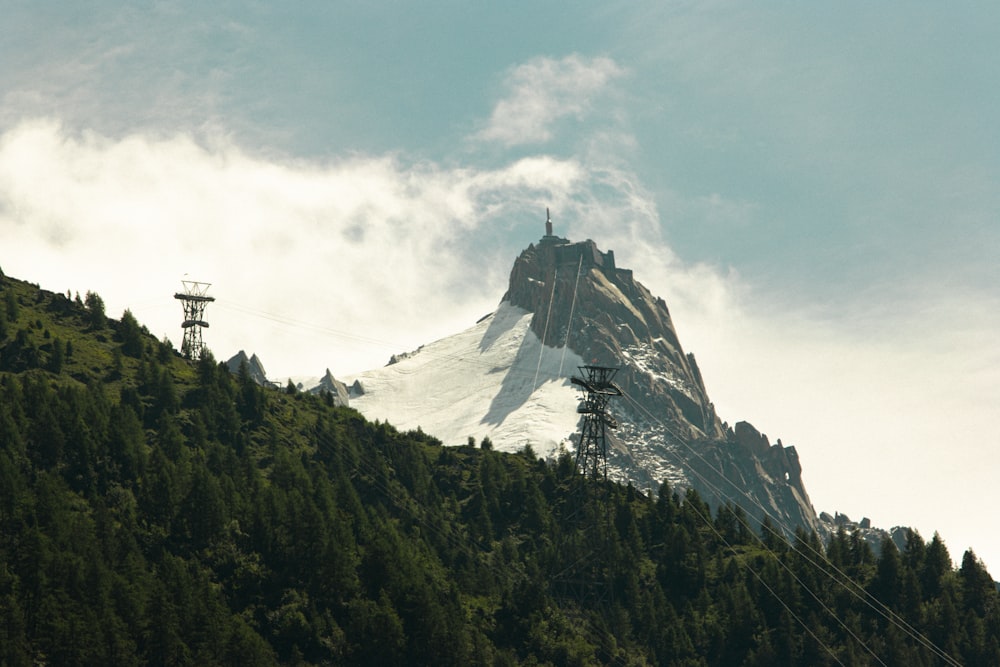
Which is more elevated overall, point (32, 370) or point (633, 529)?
point (32, 370)

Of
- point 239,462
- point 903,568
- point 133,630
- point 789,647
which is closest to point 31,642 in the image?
point 133,630

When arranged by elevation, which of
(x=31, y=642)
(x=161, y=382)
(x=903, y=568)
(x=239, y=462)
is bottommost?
(x=31, y=642)

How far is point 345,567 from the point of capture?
146250 millimetres

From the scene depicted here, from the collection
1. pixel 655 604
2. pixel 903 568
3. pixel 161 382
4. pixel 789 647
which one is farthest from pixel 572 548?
pixel 161 382

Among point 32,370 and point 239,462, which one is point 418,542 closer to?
point 239,462

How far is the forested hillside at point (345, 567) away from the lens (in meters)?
126

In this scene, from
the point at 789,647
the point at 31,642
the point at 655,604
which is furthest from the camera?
the point at 655,604

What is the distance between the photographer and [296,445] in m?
197

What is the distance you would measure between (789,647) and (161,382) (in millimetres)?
92882

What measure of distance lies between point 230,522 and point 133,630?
29759mm

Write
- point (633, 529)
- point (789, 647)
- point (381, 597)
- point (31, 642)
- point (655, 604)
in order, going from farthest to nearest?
point (633, 529) < point (655, 604) < point (789, 647) < point (381, 597) < point (31, 642)

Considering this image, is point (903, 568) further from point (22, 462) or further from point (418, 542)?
point (22, 462)

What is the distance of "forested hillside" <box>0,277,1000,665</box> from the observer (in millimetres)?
125938

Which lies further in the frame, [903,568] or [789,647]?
[903,568]
